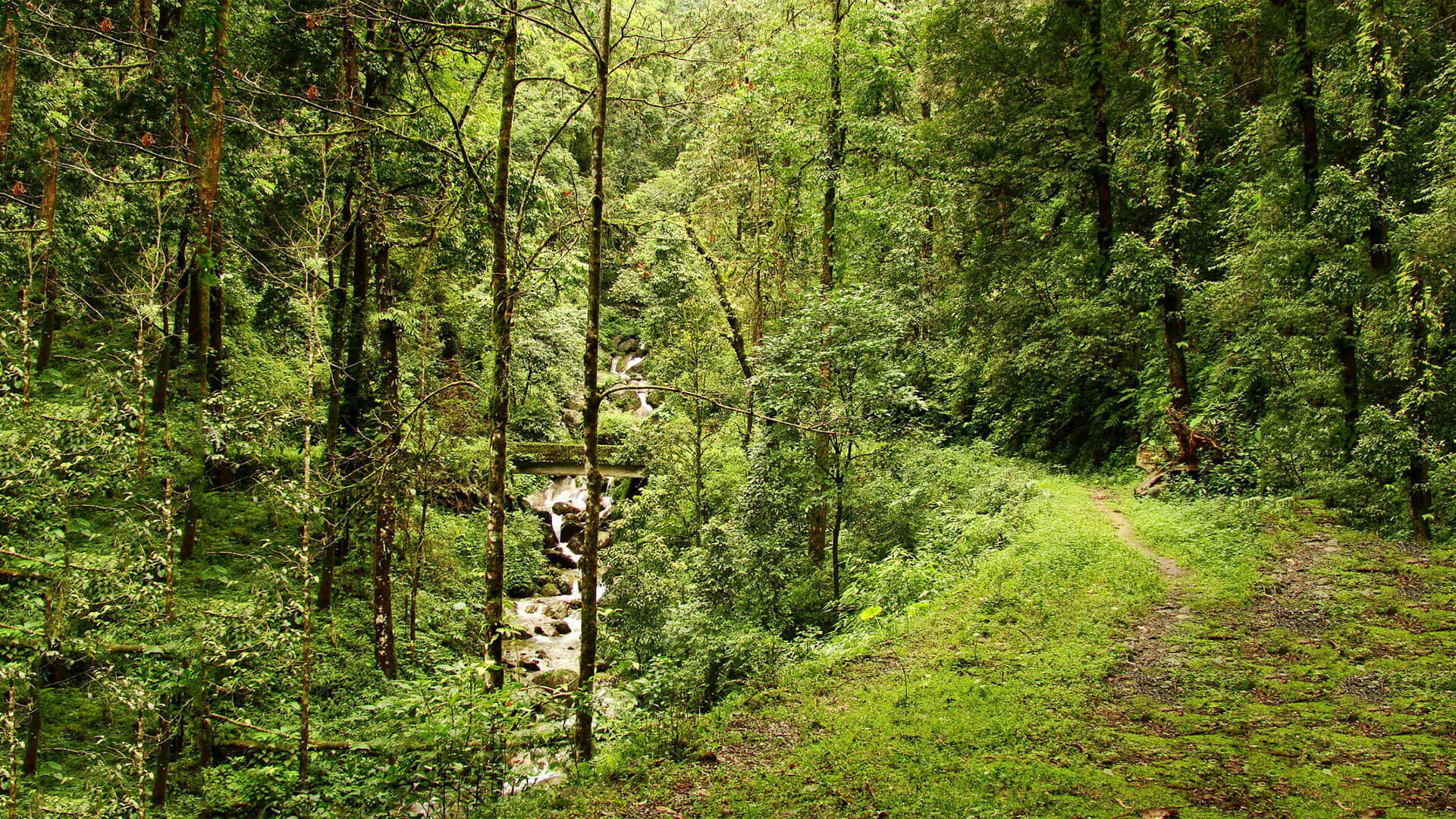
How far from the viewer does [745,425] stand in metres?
18.9

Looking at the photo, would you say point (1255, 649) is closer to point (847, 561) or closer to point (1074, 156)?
point (847, 561)

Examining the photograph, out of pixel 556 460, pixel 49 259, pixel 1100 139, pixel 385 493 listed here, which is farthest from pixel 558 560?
pixel 1100 139

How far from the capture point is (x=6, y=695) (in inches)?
259

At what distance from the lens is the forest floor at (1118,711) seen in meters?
3.77

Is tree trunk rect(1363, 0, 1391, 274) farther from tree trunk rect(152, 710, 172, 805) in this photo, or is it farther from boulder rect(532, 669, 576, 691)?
tree trunk rect(152, 710, 172, 805)

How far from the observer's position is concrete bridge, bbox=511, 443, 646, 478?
2169 centimetres

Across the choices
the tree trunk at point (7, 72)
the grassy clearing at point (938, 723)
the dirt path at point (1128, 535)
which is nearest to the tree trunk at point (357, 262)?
the tree trunk at point (7, 72)

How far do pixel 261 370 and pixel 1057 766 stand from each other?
14.9 m

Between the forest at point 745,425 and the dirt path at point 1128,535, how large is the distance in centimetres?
23

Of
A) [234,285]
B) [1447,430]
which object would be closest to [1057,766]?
[1447,430]

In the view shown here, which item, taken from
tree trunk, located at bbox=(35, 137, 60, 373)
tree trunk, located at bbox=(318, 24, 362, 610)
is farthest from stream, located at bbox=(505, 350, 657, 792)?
tree trunk, located at bbox=(35, 137, 60, 373)

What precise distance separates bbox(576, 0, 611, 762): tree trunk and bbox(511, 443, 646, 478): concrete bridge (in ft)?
50.7

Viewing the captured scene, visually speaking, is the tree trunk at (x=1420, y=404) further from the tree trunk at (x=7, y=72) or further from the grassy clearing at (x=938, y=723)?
the tree trunk at (x=7, y=72)

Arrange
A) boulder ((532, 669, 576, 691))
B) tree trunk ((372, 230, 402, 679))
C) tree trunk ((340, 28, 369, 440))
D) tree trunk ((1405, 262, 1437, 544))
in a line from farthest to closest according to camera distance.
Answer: boulder ((532, 669, 576, 691)), tree trunk ((372, 230, 402, 679)), tree trunk ((340, 28, 369, 440)), tree trunk ((1405, 262, 1437, 544))
